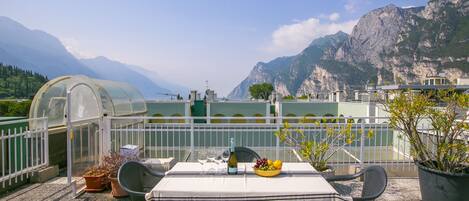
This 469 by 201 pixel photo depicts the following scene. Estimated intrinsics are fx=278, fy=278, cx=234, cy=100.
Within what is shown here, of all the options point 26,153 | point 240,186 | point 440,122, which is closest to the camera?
point 240,186

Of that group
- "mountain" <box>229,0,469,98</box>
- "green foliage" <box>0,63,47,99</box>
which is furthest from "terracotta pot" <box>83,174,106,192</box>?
"green foliage" <box>0,63,47,99</box>

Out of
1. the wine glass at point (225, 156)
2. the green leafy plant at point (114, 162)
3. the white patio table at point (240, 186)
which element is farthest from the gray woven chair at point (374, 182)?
the green leafy plant at point (114, 162)

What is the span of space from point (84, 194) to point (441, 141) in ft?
15.5

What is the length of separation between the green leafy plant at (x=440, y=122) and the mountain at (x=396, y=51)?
33.1 metres

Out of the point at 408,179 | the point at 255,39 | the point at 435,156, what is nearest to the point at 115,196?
the point at 435,156

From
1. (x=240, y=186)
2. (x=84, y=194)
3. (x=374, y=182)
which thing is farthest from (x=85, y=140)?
(x=374, y=182)

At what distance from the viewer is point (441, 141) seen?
3.36 m

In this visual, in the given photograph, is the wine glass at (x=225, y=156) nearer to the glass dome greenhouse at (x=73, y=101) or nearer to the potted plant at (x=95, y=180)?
the potted plant at (x=95, y=180)

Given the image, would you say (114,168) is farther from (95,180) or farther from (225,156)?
(225,156)

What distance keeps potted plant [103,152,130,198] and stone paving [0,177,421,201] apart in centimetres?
9

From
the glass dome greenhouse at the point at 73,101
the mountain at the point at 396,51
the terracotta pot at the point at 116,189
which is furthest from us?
the mountain at the point at 396,51

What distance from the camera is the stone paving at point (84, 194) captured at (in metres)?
3.77

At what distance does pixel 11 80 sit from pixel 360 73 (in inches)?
2737

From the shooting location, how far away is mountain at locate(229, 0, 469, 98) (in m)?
51.3
